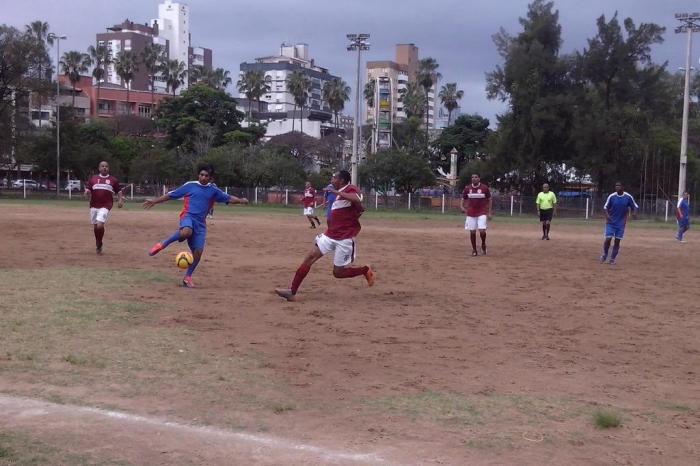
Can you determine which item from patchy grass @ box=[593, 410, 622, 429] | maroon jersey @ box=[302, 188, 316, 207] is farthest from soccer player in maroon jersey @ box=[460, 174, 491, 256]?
maroon jersey @ box=[302, 188, 316, 207]

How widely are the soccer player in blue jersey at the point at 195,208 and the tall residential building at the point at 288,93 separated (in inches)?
3894

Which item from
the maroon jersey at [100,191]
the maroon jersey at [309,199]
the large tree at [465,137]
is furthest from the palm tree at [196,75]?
the maroon jersey at [100,191]

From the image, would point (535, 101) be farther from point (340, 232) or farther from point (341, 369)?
point (341, 369)

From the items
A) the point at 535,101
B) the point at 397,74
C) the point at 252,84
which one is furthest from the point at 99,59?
the point at 535,101

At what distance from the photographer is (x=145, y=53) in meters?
106

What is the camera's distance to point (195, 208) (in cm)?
1158

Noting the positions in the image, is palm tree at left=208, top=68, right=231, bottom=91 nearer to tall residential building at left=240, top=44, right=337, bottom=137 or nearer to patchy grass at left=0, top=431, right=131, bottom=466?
tall residential building at left=240, top=44, right=337, bottom=137

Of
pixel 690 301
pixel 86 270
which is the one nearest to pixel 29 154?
pixel 86 270

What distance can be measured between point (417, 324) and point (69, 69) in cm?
10064

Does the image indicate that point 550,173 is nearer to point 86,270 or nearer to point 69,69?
point 86,270

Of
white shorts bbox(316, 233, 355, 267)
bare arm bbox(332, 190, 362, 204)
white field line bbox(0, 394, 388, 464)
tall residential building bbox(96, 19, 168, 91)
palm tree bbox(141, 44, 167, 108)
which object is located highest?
tall residential building bbox(96, 19, 168, 91)

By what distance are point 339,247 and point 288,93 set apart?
130m

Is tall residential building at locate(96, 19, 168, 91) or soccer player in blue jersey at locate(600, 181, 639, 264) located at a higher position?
tall residential building at locate(96, 19, 168, 91)

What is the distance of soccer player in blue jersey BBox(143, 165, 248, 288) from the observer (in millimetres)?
11477
